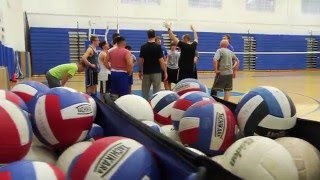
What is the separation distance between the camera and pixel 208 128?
2.28m

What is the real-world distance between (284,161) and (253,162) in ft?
0.55

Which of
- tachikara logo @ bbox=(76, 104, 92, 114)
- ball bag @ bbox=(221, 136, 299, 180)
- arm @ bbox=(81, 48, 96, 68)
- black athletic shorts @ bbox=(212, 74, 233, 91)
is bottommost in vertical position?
black athletic shorts @ bbox=(212, 74, 233, 91)

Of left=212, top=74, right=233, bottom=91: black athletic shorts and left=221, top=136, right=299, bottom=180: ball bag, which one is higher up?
left=221, top=136, right=299, bottom=180: ball bag

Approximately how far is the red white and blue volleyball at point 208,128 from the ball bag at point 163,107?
631 mm

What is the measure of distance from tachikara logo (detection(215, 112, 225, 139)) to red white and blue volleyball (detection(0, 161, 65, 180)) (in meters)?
1.08

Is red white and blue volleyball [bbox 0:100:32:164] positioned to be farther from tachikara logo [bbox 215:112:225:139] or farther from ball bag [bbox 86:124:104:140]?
tachikara logo [bbox 215:112:225:139]

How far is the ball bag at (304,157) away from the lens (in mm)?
1821

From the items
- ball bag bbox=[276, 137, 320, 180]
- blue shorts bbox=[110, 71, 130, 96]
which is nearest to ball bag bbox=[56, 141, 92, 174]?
ball bag bbox=[276, 137, 320, 180]

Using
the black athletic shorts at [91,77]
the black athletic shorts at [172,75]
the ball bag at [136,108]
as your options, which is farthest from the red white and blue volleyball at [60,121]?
the black athletic shorts at [172,75]

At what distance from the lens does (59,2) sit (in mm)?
16109

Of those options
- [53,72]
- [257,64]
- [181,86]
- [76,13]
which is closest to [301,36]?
[257,64]

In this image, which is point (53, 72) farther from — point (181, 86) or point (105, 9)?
point (105, 9)

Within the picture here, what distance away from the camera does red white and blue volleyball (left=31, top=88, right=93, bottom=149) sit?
2254 mm

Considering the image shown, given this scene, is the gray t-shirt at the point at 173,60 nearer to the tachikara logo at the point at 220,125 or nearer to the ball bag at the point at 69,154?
the tachikara logo at the point at 220,125
